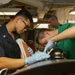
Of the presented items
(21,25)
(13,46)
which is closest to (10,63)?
(13,46)

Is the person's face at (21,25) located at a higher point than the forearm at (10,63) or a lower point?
higher

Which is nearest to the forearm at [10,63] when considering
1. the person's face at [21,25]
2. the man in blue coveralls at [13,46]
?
the man in blue coveralls at [13,46]

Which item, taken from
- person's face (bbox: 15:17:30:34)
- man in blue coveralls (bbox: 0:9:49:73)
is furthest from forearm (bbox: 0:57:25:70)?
person's face (bbox: 15:17:30:34)

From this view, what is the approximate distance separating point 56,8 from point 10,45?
5382mm

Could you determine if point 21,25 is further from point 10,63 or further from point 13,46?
point 10,63

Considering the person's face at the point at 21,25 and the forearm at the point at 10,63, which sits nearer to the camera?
the forearm at the point at 10,63

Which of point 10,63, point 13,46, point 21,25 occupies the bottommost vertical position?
point 10,63

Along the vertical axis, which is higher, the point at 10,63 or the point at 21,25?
the point at 21,25

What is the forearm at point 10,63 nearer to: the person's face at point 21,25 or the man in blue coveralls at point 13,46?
the man in blue coveralls at point 13,46

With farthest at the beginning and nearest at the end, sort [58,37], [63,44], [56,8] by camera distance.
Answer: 1. [56,8]
2. [63,44]
3. [58,37]

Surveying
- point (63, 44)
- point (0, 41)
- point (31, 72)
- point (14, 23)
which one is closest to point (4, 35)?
point (0, 41)

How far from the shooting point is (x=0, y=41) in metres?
2.16

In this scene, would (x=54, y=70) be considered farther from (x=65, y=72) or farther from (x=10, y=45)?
(x=10, y=45)

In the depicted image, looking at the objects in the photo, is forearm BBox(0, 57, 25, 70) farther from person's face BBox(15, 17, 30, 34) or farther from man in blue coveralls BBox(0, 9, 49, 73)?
person's face BBox(15, 17, 30, 34)
